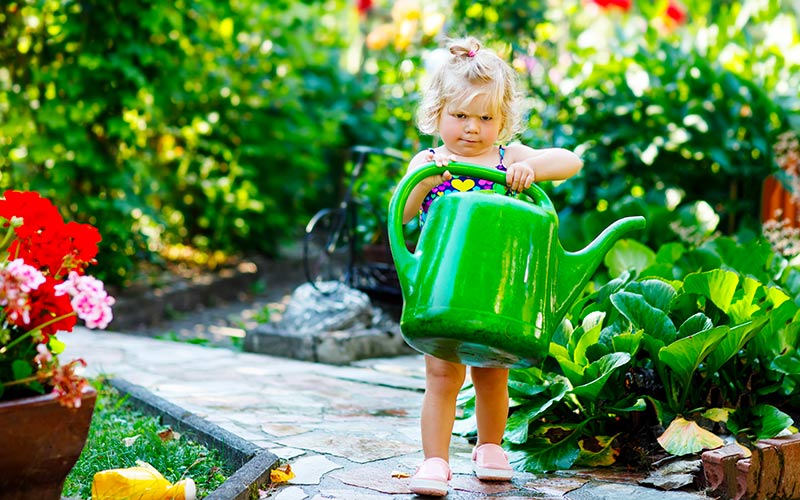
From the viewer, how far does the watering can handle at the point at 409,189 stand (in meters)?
2.03

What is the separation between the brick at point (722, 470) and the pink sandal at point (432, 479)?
612mm

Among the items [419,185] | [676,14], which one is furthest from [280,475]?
[676,14]

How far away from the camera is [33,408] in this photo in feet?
5.23

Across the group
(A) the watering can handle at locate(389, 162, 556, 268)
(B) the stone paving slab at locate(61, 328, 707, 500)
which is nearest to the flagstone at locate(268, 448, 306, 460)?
(B) the stone paving slab at locate(61, 328, 707, 500)

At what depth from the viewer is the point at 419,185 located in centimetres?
220

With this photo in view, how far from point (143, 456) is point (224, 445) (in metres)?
0.20

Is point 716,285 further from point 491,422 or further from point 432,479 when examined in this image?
point 432,479

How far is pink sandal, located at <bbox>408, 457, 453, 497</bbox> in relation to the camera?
81.9 inches

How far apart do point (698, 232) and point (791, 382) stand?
4.83 ft

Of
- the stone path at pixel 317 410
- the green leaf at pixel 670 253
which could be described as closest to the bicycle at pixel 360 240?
the stone path at pixel 317 410

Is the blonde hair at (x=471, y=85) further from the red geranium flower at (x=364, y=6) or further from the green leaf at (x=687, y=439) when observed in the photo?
the red geranium flower at (x=364, y=6)

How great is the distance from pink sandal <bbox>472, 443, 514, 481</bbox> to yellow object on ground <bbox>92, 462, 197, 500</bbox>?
684 millimetres

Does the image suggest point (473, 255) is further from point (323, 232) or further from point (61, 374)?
point (323, 232)

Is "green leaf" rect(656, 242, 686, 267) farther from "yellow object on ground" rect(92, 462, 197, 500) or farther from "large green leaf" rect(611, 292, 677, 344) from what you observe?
"yellow object on ground" rect(92, 462, 197, 500)
